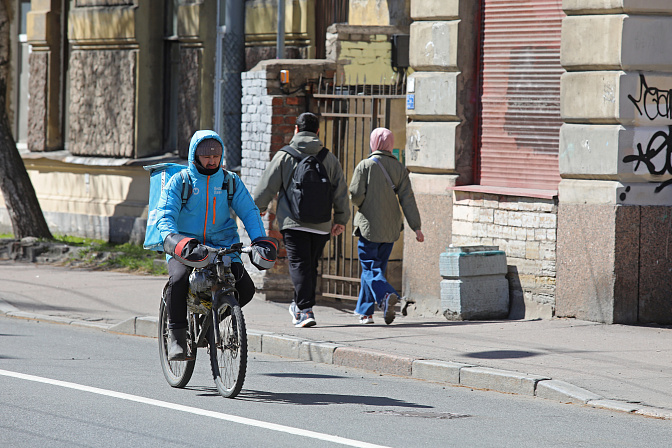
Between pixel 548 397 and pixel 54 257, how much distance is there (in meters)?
10.1

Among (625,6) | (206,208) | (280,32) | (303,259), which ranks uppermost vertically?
(280,32)

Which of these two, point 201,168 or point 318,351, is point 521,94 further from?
point 201,168

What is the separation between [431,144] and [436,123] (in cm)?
23

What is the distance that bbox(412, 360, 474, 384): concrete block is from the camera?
795 centimetres

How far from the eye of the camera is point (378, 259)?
415 inches

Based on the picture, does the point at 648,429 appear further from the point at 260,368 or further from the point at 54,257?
the point at 54,257

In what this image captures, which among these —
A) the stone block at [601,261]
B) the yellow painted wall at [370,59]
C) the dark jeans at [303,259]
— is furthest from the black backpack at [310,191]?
the yellow painted wall at [370,59]

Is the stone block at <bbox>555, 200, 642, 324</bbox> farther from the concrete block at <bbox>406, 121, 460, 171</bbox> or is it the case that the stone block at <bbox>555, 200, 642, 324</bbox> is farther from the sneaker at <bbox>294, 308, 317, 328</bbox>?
the sneaker at <bbox>294, 308, 317, 328</bbox>

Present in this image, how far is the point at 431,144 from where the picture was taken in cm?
1154

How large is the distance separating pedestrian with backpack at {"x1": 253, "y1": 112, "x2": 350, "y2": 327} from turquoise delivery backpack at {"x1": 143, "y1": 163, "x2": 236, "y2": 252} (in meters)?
2.51

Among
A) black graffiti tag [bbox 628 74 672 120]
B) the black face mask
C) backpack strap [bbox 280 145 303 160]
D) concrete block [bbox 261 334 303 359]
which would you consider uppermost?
black graffiti tag [bbox 628 74 672 120]

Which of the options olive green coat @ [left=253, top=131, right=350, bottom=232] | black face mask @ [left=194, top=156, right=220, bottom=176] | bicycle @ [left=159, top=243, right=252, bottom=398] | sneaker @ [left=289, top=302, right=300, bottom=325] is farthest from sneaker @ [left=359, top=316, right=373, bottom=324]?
black face mask @ [left=194, top=156, right=220, bottom=176]

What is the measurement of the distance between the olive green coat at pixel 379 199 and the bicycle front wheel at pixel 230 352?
347 cm

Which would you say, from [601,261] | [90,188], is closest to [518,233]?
[601,261]
